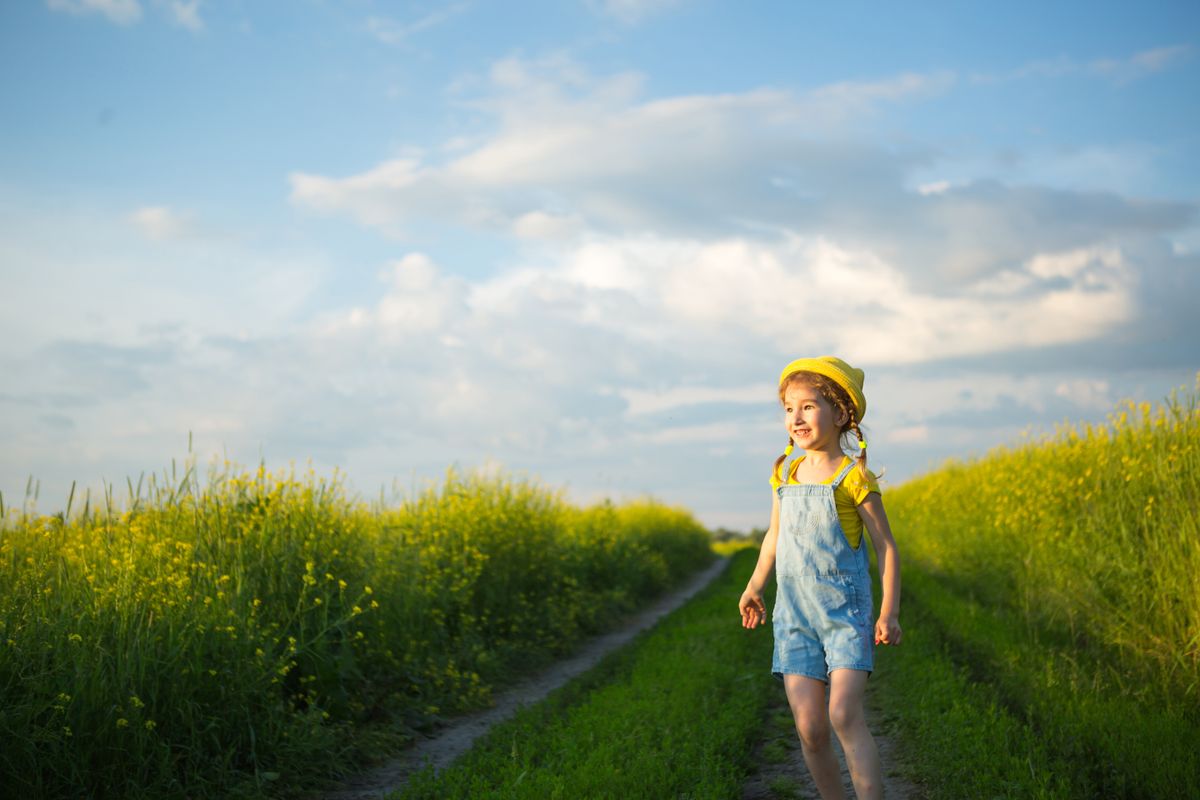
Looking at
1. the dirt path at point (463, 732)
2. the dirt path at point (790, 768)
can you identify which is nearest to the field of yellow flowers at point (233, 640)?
the dirt path at point (463, 732)

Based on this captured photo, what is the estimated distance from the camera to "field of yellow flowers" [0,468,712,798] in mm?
5414

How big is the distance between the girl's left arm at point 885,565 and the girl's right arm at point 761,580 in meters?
0.43

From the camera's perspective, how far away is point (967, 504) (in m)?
16.5

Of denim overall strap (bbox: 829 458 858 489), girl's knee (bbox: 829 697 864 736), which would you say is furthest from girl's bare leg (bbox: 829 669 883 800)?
denim overall strap (bbox: 829 458 858 489)

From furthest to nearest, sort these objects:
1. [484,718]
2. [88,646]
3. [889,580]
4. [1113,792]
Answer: [484,718]
[88,646]
[1113,792]
[889,580]

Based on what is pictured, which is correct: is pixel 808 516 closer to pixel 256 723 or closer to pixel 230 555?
pixel 256 723

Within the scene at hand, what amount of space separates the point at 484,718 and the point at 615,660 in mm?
→ 2050

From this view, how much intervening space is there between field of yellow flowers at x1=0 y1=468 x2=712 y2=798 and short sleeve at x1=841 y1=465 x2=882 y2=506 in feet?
13.7

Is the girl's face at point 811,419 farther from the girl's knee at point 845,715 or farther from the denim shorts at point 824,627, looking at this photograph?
the girl's knee at point 845,715

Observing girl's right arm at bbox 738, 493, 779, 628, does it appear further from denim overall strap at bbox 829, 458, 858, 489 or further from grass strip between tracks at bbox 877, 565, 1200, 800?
grass strip between tracks at bbox 877, 565, 1200, 800

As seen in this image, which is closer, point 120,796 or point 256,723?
point 120,796

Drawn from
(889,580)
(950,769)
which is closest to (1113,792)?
(950,769)

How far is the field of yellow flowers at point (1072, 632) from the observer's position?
5566mm

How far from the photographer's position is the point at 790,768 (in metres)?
6.04
